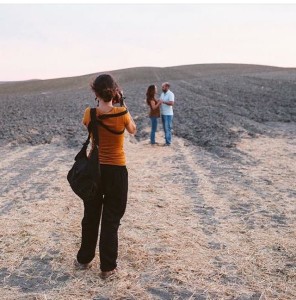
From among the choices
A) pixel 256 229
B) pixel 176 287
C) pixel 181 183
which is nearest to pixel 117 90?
pixel 176 287

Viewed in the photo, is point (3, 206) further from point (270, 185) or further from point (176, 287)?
point (270, 185)

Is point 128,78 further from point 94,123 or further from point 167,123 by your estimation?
point 94,123

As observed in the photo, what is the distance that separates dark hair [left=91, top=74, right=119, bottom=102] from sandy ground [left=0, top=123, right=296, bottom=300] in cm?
192

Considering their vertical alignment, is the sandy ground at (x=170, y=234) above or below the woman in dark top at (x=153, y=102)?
below

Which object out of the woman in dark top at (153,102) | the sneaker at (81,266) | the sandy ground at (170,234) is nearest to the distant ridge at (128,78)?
the woman in dark top at (153,102)

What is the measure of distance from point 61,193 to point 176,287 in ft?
13.7

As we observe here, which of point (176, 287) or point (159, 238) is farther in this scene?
point (159, 238)

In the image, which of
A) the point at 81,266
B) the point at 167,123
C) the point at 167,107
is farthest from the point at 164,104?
the point at 81,266

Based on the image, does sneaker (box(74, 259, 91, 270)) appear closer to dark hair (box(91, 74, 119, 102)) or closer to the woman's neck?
the woman's neck

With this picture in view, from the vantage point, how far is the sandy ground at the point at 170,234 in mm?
4641

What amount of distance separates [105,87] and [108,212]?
1286 millimetres

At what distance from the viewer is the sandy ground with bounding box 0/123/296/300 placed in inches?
183

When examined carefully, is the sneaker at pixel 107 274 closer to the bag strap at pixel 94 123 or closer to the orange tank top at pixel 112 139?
the orange tank top at pixel 112 139

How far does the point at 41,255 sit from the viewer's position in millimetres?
5453
